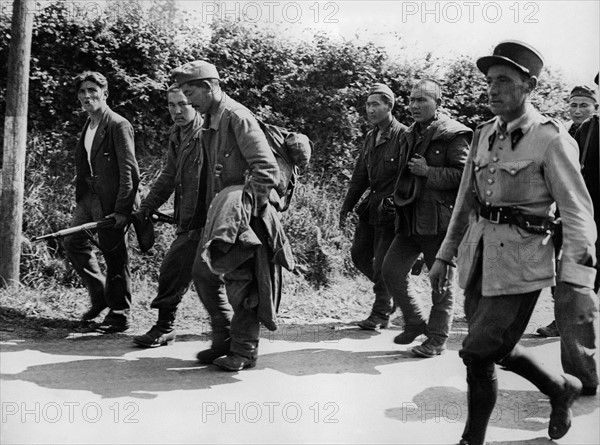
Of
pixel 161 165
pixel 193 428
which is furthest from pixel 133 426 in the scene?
pixel 161 165

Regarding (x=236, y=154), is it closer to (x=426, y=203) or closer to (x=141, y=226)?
(x=141, y=226)

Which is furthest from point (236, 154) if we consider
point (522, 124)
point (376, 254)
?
point (522, 124)

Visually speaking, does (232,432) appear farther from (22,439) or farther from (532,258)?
(532,258)

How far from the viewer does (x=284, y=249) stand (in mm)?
5664

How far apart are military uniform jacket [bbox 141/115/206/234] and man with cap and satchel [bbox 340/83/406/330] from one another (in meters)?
1.74

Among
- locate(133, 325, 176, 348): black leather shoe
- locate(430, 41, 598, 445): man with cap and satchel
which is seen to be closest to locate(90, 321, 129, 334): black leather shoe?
locate(133, 325, 176, 348): black leather shoe

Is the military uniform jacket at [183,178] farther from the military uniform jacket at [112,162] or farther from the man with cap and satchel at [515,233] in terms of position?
the man with cap and satchel at [515,233]

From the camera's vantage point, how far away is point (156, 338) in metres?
6.29

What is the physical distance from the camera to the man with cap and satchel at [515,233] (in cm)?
393

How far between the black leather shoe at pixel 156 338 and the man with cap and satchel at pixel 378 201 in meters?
1.92

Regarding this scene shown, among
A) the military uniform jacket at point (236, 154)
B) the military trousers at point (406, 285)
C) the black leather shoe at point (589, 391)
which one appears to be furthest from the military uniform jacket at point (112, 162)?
the black leather shoe at point (589, 391)

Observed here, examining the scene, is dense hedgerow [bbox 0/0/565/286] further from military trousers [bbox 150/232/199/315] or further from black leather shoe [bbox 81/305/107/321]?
military trousers [bbox 150/232/199/315]

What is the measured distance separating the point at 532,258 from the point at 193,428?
6.85ft

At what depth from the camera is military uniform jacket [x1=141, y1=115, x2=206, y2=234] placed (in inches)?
246
